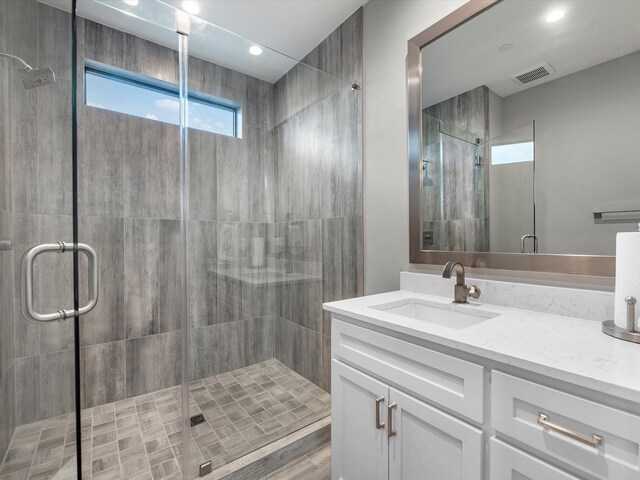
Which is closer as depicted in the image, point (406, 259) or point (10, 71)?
point (10, 71)

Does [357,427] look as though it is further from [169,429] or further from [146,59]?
[146,59]

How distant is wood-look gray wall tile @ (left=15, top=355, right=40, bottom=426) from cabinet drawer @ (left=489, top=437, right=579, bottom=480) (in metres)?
1.45

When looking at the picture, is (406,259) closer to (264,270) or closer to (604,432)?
(264,270)

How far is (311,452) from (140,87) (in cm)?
264

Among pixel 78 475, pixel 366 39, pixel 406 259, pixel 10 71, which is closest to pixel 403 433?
pixel 406 259

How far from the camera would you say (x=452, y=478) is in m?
0.86

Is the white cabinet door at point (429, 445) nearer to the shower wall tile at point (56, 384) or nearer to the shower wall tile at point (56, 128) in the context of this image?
the shower wall tile at point (56, 384)

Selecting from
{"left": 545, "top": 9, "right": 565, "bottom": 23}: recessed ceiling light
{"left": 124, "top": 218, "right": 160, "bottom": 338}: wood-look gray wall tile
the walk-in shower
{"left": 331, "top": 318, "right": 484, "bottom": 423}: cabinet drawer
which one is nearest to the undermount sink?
{"left": 331, "top": 318, "right": 484, "bottom": 423}: cabinet drawer

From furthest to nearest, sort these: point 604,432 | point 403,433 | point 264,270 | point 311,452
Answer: point 264,270, point 311,452, point 403,433, point 604,432

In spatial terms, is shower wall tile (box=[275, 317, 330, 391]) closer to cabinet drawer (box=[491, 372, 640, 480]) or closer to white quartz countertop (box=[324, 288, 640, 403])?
white quartz countertop (box=[324, 288, 640, 403])

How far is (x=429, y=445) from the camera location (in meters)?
0.91

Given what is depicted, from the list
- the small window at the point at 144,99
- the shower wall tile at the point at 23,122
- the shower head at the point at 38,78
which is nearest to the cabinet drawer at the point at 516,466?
the shower wall tile at the point at 23,122

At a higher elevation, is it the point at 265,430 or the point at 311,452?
the point at 265,430

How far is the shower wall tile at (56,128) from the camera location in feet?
3.40
